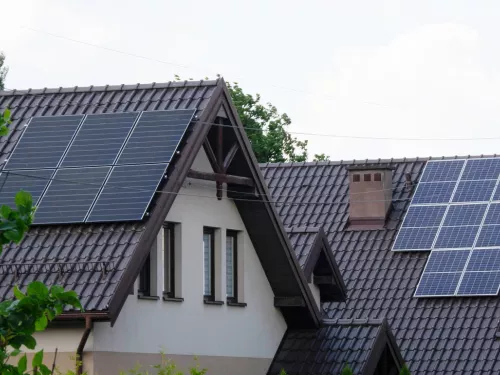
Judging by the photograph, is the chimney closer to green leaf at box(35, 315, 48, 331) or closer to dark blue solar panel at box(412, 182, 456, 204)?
dark blue solar panel at box(412, 182, 456, 204)

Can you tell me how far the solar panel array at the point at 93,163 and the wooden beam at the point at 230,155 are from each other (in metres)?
1.56

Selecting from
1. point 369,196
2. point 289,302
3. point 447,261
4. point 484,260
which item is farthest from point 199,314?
point 369,196

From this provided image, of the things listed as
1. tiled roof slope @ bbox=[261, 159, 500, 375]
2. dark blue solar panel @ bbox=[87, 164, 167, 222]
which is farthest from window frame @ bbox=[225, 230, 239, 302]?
tiled roof slope @ bbox=[261, 159, 500, 375]

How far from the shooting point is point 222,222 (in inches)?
947

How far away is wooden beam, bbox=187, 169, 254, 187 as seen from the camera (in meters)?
22.6

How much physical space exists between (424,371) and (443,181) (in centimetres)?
552

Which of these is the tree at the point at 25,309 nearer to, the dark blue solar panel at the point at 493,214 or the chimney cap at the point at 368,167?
the dark blue solar panel at the point at 493,214

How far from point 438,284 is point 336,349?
16.0 feet

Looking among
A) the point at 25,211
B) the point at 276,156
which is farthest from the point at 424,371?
the point at 276,156

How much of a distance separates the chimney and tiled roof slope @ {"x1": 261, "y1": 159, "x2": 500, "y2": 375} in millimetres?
262

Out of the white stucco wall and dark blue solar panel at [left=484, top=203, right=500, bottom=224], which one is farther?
dark blue solar panel at [left=484, top=203, right=500, bottom=224]

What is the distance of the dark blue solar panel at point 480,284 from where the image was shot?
28.3 metres

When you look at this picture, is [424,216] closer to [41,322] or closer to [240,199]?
[240,199]

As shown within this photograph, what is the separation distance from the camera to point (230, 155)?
23.3m
